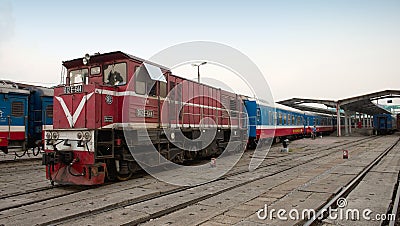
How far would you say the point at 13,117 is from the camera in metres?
13.1

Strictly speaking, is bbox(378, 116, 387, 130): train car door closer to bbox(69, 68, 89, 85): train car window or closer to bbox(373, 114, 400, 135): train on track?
bbox(373, 114, 400, 135): train on track

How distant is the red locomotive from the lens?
759 cm

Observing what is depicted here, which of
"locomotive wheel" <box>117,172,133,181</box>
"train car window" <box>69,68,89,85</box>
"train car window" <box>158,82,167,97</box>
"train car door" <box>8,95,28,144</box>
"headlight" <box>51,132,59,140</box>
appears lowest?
"locomotive wheel" <box>117,172,133,181</box>

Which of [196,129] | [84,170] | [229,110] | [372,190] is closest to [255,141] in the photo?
[229,110]

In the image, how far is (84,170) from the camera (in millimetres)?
7508

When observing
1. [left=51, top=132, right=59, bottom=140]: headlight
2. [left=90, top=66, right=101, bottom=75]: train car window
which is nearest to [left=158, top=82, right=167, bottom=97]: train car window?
[left=90, top=66, right=101, bottom=75]: train car window

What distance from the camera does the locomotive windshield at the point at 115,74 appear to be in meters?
8.38

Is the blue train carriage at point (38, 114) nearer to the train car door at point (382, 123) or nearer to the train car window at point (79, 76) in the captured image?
the train car window at point (79, 76)

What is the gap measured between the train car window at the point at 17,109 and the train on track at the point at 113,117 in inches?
218

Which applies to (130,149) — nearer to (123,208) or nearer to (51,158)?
(51,158)

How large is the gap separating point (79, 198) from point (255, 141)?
1410 cm

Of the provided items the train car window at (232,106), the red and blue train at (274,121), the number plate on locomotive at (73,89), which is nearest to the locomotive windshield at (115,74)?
the number plate on locomotive at (73,89)

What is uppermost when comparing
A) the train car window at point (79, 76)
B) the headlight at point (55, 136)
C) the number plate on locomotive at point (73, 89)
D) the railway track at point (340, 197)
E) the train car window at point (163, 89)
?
the train car window at point (79, 76)

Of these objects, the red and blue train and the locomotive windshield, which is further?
the red and blue train
